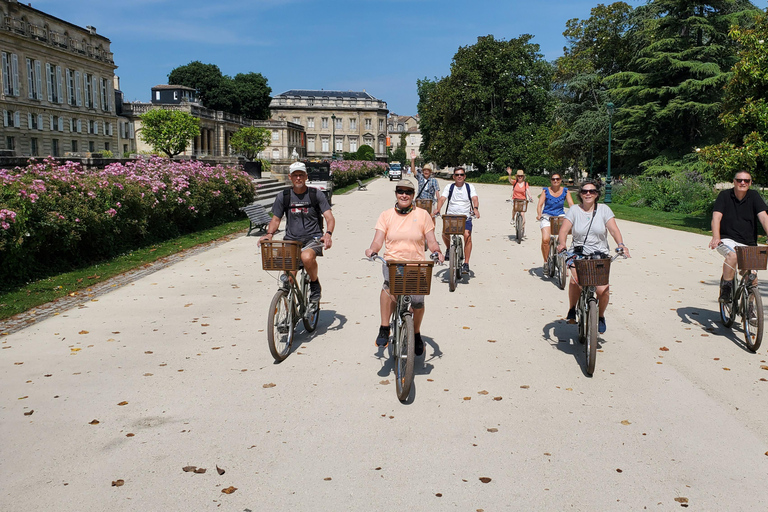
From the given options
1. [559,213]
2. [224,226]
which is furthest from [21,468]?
[224,226]

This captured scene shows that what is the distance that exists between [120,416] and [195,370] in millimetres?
1221

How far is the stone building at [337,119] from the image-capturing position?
129 m

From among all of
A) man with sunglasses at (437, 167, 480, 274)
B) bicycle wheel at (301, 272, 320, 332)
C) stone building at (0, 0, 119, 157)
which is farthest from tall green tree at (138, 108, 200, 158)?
bicycle wheel at (301, 272, 320, 332)

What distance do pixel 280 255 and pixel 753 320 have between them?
5.07 meters

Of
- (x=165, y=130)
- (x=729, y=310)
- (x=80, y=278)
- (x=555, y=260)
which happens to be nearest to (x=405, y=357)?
(x=729, y=310)

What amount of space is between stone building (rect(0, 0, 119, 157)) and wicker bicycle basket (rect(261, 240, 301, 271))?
51116 mm

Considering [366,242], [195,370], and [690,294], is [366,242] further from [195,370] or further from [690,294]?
[195,370]

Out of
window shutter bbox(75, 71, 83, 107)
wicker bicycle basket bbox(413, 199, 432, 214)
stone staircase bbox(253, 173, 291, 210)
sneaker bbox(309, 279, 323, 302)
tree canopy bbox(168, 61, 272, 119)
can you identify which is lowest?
sneaker bbox(309, 279, 323, 302)

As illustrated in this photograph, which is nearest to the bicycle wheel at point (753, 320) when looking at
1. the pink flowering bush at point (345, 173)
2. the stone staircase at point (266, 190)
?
the stone staircase at point (266, 190)

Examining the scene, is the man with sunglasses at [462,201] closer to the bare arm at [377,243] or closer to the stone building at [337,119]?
the bare arm at [377,243]

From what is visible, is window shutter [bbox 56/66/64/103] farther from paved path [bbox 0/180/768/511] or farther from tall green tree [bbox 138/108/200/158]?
paved path [bbox 0/180/768/511]

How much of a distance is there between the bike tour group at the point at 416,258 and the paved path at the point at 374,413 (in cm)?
36

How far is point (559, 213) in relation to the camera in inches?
449

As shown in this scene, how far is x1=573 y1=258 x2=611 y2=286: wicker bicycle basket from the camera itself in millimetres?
6160
